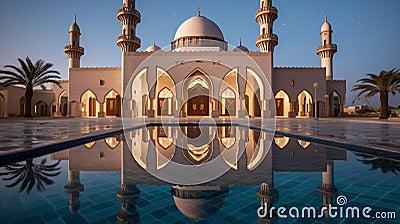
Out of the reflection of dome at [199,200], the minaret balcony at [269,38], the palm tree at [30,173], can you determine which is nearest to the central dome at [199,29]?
the minaret balcony at [269,38]

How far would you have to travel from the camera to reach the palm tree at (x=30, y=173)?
2938mm

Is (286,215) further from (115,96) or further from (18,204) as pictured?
(115,96)

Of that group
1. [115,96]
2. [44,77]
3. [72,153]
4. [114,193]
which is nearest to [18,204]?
[114,193]

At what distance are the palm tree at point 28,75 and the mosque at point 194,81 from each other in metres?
3.14

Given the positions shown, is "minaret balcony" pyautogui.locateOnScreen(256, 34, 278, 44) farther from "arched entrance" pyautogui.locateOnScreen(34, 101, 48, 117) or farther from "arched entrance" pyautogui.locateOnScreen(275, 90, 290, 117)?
"arched entrance" pyautogui.locateOnScreen(34, 101, 48, 117)

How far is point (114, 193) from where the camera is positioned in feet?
8.87

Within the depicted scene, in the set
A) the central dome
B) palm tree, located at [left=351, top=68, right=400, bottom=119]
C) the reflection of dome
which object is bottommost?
the reflection of dome

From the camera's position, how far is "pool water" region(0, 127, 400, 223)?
2.14 metres

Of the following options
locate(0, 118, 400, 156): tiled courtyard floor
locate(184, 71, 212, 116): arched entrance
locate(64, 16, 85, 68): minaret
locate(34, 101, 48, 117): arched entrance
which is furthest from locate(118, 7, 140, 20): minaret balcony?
locate(0, 118, 400, 156): tiled courtyard floor

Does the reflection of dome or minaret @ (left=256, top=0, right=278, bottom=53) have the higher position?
minaret @ (left=256, top=0, right=278, bottom=53)

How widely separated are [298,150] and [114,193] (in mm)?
3949

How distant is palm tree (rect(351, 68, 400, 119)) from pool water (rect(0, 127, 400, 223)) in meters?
17.3

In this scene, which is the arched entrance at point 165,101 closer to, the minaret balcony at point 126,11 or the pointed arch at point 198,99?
the pointed arch at point 198,99

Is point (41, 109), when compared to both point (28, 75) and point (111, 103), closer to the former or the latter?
point (111, 103)
